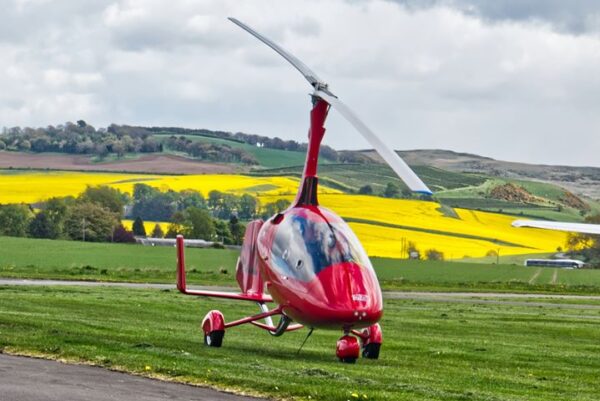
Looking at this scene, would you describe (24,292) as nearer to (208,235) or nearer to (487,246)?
(208,235)

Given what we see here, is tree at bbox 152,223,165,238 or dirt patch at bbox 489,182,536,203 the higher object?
dirt patch at bbox 489,182,536,203

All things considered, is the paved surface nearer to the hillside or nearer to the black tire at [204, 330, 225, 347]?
the black tire at [204, 330, 225, 347]

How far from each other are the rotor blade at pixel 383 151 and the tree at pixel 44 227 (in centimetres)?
8349

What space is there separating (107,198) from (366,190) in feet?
72.1

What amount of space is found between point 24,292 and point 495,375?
24.7 meters

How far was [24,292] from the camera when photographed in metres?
43.2

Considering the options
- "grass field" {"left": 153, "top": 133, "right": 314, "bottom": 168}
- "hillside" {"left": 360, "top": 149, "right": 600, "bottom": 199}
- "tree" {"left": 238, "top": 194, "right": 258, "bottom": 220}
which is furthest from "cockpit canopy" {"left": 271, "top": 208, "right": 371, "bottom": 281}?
"hillside" {"left": 360, "top": 149, "right": 600, "bottom": 199}

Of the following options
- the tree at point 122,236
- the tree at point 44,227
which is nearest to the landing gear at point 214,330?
the tree at point 122,236

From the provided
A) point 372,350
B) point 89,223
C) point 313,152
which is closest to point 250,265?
point 372,350

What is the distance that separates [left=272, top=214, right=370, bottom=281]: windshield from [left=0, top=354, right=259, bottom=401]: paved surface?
13.2 feet

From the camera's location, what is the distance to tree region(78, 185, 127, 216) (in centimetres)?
10688

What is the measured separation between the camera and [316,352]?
24.9m

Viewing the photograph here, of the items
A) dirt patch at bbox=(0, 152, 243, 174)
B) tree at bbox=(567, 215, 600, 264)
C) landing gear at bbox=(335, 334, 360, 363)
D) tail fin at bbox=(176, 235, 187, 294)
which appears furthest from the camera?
dirt patch at bbox=(0, 152, 243, 174)

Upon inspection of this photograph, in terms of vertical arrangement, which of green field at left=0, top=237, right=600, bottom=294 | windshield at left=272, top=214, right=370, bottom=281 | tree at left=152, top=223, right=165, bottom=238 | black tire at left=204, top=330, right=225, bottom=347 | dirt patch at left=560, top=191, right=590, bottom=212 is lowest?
green field at left=0, top=237, right=600, bottom=294
